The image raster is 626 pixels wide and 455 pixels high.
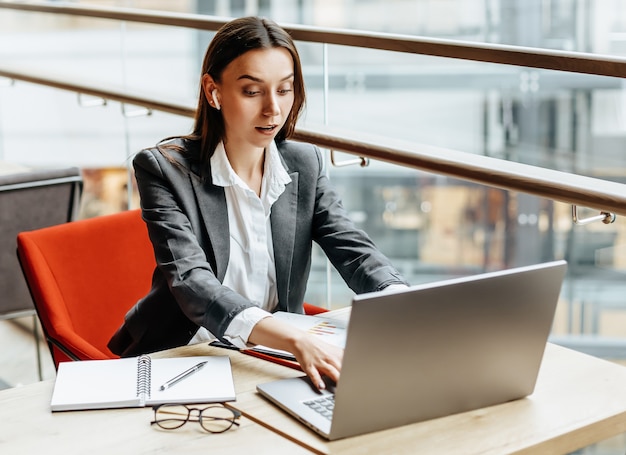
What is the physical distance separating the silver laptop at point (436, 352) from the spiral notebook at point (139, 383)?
10 centimetres

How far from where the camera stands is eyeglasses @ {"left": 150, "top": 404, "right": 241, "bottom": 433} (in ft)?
4.64

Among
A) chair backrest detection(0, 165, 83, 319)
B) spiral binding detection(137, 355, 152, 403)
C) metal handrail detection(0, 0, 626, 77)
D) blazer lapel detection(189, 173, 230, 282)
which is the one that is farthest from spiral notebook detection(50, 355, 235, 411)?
chair backrest detection(0, 165, 83, 319)

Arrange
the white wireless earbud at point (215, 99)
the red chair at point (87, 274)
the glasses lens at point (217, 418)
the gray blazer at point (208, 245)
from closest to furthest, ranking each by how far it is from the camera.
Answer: the glasses lens at point (217, 418) → the gray blazer at point (208, 245) → the white wireless earbud at point (215, 99) → the red chair at point (87, 274)

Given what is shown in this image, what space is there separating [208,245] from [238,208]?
111 millimetres

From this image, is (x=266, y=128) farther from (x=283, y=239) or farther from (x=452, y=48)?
(x=452, y=48)

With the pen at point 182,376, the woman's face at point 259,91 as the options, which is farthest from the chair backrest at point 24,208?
the pen at point 182,376

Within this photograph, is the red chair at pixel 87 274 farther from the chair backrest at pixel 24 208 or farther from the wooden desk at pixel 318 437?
the chair backrest at pixel 24 208

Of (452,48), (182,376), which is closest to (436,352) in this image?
(182,376)

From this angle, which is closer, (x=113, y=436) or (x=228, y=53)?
(x=113, y=436)

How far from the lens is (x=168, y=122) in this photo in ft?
29.8

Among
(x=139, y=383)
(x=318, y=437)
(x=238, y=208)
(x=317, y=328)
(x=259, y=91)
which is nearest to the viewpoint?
(x=318, y=437)

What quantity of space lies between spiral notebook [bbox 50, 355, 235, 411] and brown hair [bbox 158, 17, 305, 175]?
0.52 meters

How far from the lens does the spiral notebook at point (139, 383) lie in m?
1.48

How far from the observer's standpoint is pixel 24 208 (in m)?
2.91
